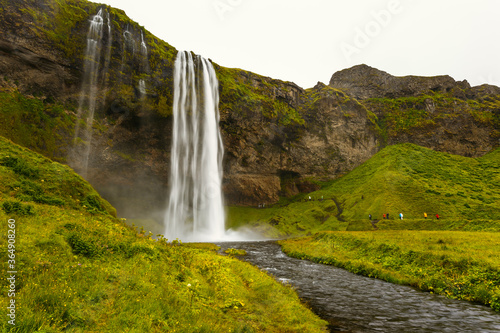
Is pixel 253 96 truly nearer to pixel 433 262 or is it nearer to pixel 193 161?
pixel 193 161

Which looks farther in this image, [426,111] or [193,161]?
[426,111]

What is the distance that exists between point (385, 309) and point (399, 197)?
58.1 metres

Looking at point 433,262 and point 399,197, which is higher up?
point 399,197

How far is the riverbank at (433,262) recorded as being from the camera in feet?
49.6

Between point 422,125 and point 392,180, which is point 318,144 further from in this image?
point 422,125

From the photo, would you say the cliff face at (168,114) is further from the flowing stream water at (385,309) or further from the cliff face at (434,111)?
the flowing stream water at (385,309)


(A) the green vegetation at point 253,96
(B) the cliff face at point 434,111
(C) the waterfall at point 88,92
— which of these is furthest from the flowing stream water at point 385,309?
(B) the cliff face at point 434,111

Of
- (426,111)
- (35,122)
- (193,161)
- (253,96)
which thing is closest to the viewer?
(35,122)

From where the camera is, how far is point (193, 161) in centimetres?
7150

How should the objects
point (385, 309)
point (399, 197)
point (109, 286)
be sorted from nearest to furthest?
point (109, 286), point (385, 309), point (399, 197)

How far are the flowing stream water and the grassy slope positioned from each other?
173cm

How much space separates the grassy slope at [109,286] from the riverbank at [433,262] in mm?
10504

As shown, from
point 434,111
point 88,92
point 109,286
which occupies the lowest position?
point 109,286

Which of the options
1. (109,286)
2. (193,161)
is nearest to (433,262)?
(109,286)
